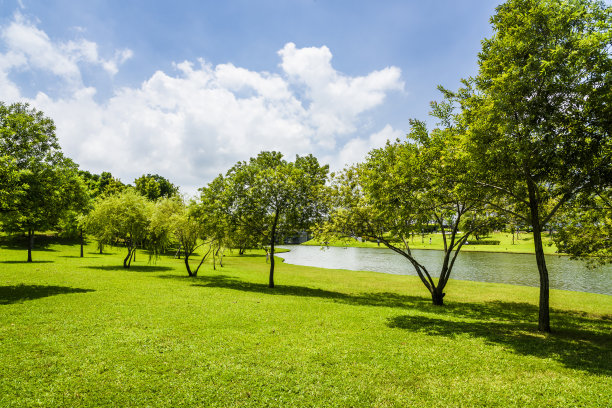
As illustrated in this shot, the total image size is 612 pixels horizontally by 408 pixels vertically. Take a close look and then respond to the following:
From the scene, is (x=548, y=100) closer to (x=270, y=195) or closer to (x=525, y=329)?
(x=525, y=329)

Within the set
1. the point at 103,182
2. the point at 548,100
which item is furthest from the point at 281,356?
the point at 103,182

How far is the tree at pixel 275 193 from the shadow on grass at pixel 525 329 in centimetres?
1022

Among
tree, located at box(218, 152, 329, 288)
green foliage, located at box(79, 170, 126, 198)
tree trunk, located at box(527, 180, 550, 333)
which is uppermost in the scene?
green foliage, located at box(79, 170, 126, 198)

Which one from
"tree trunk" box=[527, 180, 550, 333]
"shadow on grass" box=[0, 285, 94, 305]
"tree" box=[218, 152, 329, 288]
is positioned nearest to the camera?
"tree trunk" box=[527, 180, 550, 333]

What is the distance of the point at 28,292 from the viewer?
1966 cm

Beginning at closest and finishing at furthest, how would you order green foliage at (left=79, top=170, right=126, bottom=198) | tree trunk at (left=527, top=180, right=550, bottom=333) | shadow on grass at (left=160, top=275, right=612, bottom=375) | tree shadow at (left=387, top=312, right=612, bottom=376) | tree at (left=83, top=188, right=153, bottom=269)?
tree shadow at (left=387, top=312, right=612, bottom=376)
shadow on grass at (left=160, top=275, right=612, bottom=375)
tree trunk at (left=527, top=180, right=550, bottom=333)
tree at (left=83, top=188, right=153, bottom=269)
green foliage at (left=79, top=170, right=126, bottom=198)

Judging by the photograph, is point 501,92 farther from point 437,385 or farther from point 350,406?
point 350,406

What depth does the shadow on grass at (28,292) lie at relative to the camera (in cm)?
1756

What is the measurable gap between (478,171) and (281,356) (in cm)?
1165

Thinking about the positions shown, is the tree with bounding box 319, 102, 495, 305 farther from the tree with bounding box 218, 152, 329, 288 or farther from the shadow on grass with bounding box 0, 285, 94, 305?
the shadow on grass with bounding box 0, 285, 94, 305

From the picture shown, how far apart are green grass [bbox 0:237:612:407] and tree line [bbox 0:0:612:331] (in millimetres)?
Result: 4747

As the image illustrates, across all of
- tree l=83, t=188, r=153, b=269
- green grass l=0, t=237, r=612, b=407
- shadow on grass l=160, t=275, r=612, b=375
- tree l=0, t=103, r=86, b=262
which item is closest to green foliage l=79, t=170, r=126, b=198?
tree l=83, t=188, r=153, b=269

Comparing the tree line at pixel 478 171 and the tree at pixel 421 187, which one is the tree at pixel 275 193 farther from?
the tree at pixel 421 187

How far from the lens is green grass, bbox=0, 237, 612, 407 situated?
788 centimetres
